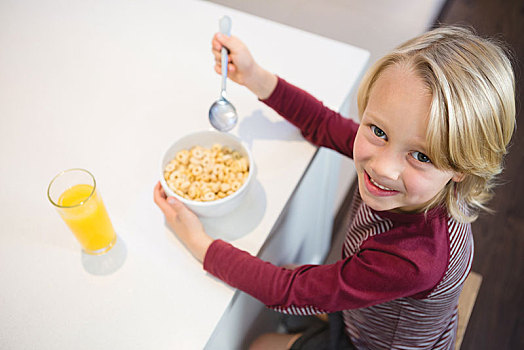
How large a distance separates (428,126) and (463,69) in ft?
0.30

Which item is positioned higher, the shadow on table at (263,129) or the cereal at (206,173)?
the shadow on table at (263,129)

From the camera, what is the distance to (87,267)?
734 millimetres

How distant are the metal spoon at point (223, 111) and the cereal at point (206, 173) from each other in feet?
0.20

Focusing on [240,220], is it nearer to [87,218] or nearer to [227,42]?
[87,218]

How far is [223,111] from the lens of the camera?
857 millimetres

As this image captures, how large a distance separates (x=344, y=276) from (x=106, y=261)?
391 mm

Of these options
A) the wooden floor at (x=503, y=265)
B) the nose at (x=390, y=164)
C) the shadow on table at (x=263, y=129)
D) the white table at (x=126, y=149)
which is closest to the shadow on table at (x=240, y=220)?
the white table at (x=126, y=149)

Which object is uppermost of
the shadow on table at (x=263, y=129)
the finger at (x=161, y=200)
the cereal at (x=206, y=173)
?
the shadow on table at (x=263, y=129)

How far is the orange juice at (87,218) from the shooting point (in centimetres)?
67

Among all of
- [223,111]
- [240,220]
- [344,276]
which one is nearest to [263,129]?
[223,111]

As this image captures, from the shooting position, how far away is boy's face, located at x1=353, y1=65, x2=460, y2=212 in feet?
1.92

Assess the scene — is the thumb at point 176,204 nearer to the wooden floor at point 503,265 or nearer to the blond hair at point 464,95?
the blond hair at point 464,95

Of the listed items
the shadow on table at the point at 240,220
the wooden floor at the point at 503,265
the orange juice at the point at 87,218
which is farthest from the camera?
the wooden floor at the point at 503,265

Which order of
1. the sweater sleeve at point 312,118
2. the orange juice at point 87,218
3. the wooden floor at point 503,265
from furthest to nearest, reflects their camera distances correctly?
the wooden floor at point 503,265 < the sweater sleeve at point 312,118 < the orange juice at point 87,218
